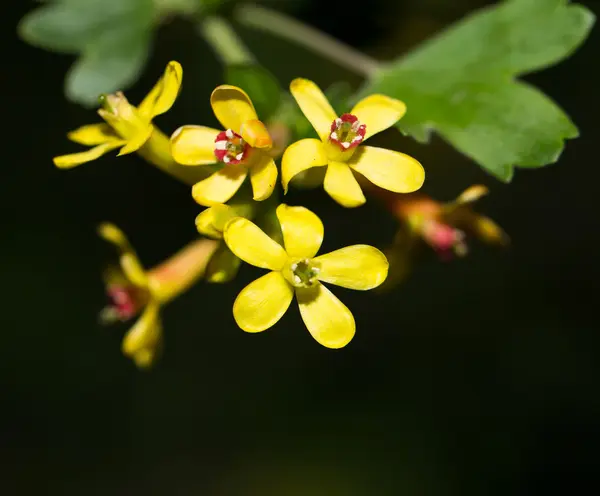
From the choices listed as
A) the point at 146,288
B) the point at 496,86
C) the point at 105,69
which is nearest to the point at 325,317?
the point at 146,288

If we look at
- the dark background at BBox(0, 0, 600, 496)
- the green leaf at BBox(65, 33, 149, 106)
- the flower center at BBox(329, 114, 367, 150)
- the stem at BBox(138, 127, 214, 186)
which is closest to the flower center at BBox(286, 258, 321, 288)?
the flower center at BBox(329, 114, 367, 150)

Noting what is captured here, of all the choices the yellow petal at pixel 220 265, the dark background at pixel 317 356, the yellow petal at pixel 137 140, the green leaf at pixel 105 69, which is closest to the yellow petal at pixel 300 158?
the yellow petal at pixel 220 265

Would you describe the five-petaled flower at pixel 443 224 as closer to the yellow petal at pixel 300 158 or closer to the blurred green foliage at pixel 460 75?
the blurred green foliage at pixel 460 75

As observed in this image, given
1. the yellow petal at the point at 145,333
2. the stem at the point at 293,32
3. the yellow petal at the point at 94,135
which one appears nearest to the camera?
the yellow petal at the point at 94,135

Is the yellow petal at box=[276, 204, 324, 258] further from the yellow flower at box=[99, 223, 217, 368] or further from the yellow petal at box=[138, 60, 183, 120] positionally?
the yellow flower at box=[99, 223, 217, 368]

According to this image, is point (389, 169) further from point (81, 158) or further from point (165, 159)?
point (81, 158)

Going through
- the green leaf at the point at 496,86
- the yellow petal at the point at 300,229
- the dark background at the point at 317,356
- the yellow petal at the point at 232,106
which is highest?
the yellow petal at the point at 232,106
